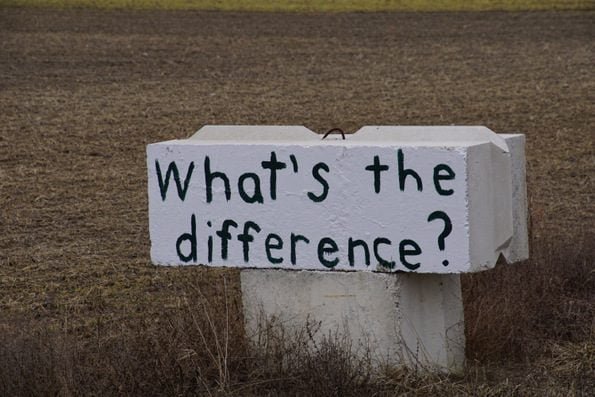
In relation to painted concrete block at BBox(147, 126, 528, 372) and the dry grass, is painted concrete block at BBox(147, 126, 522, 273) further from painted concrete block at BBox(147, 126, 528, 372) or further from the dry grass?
the dry grass

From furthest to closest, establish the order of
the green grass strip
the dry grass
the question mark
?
the green grass strip, the dry grass, the question mark

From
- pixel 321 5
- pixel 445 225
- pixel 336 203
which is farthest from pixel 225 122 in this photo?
pixel 321 5

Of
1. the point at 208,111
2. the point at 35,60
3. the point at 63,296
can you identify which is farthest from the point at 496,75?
the point at 63,296

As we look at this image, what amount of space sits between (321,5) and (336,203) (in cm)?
3301

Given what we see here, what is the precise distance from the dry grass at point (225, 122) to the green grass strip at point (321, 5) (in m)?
1.54

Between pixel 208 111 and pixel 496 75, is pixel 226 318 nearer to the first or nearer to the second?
pixel 208 111

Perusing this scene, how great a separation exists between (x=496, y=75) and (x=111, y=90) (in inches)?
262

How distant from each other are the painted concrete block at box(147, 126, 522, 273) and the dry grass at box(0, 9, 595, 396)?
38 cm

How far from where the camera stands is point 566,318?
719cm

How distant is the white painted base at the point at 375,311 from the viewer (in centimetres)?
617

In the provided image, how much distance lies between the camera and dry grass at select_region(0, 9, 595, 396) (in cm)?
611

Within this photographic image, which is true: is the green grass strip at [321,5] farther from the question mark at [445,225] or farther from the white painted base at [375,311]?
the question mark at [445,225]

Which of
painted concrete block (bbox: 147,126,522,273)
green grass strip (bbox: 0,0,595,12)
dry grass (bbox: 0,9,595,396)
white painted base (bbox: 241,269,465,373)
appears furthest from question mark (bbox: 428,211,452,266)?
green grass strip (bbox: 0,0,595,12)

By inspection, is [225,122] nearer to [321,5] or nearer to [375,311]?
[375,311]
